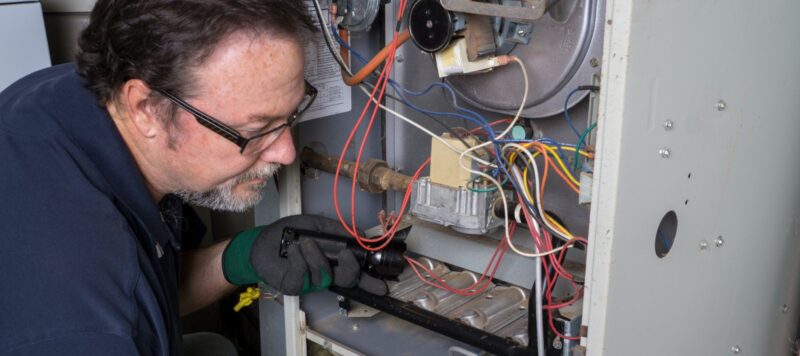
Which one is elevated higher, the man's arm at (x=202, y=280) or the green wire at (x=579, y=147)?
the green wire at (x=579, y=147)

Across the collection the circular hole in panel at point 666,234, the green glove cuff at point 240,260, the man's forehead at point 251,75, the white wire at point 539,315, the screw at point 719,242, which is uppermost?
the man's forehead at point 251,75

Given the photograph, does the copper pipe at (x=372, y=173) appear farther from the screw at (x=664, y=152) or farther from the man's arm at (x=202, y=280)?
the screw at (x=664, y=152)

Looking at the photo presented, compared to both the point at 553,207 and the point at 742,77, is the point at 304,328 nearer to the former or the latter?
the point at 553,207

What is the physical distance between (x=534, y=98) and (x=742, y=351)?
0.51 m

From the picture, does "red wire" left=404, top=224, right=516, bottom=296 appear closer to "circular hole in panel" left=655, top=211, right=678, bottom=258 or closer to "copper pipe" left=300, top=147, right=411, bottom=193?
"copper pipe" left=300, top=147, right=411, bottom=193

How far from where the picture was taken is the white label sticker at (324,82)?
122cm

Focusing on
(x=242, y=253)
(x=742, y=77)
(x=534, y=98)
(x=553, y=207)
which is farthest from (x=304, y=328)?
(x=742, y=77)

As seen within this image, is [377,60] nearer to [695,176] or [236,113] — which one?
[236,113]

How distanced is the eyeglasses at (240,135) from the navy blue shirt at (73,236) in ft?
0.38

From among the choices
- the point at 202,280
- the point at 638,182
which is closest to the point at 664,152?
the point at 638,182

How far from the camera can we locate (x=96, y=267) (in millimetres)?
814

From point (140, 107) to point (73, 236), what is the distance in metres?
0.22

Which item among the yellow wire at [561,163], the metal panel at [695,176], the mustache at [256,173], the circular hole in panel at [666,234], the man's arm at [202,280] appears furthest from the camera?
the man's arm at [202,280]

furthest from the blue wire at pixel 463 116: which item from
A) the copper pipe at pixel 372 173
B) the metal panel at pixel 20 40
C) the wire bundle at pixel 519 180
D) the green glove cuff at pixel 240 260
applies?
the metal panel at pixel 20 40
